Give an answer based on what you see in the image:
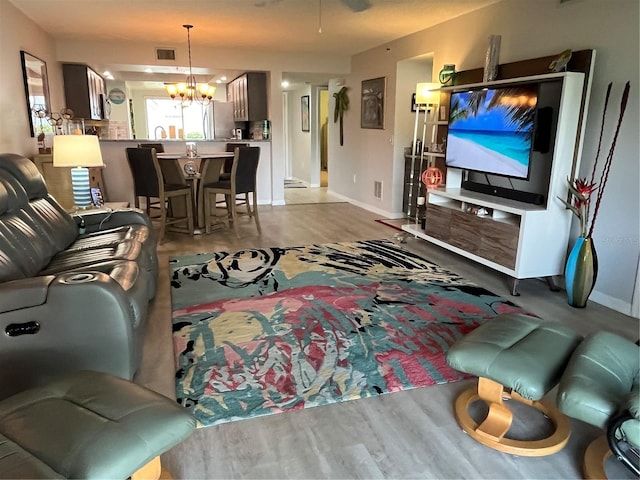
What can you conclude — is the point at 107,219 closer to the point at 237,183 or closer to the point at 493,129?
the point at 237,183

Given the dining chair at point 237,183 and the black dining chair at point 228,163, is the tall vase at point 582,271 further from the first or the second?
the black dining chair at point 228,163

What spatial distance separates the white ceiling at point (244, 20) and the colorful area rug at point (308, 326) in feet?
7.79

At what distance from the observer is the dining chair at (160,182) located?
4.76 meters

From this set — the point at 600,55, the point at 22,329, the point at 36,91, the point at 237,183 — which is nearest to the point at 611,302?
the point at 600,55

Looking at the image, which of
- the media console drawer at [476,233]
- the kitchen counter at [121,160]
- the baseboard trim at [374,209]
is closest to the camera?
the media console drawer at [476,233]

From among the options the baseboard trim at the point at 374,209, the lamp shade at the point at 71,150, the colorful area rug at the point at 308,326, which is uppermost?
the lamp shade at the point at 71,150

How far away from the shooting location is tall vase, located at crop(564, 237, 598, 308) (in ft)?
10.4

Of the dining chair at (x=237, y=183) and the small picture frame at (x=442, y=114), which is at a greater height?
the small picture frame at (x=442, y=114)

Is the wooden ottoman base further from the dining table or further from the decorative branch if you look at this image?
the dining table

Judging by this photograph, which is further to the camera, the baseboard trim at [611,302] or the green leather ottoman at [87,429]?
the baseboard trim at [611,302]

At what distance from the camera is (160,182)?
4828 mm

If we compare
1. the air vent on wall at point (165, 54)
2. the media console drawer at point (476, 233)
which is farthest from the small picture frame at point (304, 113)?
the media console drawer at point (476, 233)

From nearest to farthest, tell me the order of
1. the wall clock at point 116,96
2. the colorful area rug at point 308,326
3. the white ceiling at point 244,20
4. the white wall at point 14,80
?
the colorful area rug at point 308,326, the white wall at point 14,80, the white ceiling at point 244,20, the wall clock at point 116,96

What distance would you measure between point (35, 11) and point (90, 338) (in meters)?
4.30
